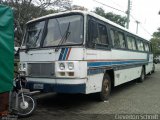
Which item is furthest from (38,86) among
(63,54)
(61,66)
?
(63,54)

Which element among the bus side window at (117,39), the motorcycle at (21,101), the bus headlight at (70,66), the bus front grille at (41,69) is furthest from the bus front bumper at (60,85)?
the bus side window at (117,39)

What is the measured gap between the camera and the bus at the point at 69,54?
6.89 metres

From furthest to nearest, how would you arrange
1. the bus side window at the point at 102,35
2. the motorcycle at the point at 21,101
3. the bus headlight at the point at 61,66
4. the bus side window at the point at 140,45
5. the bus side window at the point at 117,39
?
the bus side window at the point at 140,45 → the bus side window at the point at 117,39 → the bus side window at the point at 102,35 → the bus headlight at the point at 61,66 → the motorcycle at the point at 21,101

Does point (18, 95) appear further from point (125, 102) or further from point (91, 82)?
point (125, 102)

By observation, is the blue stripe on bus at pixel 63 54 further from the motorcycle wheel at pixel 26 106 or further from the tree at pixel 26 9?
the tree at pixel 26 9

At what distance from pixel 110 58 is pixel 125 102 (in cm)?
160

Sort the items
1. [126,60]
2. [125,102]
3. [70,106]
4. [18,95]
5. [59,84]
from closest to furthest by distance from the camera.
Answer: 1. [18,95]
2. [59,84]
3. [70,106]
4. [125,102]
5. [126,60]

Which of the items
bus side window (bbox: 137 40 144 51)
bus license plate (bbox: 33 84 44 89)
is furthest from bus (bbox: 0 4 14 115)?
bus side window (bbox: 137 40 144 51)

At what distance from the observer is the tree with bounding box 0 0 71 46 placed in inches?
561

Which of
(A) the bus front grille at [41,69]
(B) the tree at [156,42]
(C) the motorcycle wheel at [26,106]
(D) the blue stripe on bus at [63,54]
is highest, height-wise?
(B) the tree at [156,42]

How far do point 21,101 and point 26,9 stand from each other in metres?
9.30

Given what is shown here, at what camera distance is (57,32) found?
7539mm

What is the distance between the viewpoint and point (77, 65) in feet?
22.2

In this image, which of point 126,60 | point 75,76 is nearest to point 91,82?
point 75,76
